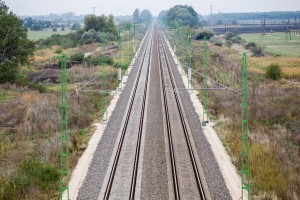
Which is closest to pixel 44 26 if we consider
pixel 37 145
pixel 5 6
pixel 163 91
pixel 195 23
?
pixel 195 23

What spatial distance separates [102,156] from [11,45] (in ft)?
78.5

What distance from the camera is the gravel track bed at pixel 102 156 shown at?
50.2ft

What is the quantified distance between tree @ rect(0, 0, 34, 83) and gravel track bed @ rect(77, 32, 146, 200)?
12.4 meters

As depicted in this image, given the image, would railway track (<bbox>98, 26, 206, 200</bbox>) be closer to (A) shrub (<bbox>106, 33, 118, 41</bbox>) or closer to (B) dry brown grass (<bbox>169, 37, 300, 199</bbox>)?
(B) dry brown grass (<bbox>169, 37, 300, 199</bbox>)

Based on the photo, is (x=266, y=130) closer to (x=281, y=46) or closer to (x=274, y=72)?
(x=274, y=72)

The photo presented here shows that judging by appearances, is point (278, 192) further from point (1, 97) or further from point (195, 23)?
point (195, 23)

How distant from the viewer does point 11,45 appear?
3819cm

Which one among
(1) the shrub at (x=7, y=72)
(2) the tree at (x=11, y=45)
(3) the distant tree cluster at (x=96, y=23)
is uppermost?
(3) the distant tree cluster at (x=96, y=23)

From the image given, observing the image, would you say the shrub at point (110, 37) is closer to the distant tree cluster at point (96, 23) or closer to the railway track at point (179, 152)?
the distant tree cluster at point (96, 23)

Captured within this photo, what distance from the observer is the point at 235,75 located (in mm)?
41969

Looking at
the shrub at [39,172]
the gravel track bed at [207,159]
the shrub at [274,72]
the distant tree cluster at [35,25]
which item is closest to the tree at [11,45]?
the gravel track bed at [207,159]

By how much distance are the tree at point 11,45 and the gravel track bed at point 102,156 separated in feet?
40.6

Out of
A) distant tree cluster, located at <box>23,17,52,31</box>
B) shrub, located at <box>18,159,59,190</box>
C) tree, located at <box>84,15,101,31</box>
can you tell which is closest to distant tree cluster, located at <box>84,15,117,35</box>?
tree, located at <box>84,15,101,31</box>

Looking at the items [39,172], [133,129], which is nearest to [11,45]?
[133,129]
